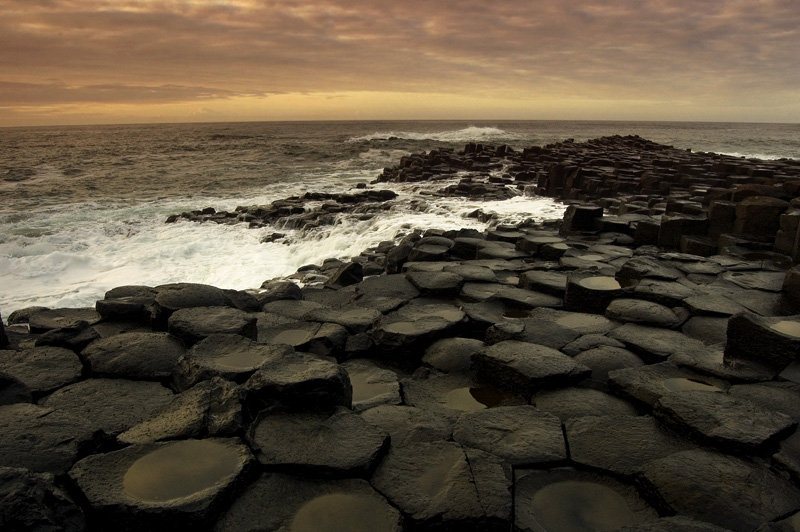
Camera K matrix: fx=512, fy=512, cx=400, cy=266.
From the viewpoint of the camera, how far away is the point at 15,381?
117 inches

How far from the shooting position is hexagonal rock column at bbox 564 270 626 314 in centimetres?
456

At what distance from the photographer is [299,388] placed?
2.68 m

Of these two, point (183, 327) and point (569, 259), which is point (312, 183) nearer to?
point (569, 259)

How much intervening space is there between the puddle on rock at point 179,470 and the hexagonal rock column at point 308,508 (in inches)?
6.7

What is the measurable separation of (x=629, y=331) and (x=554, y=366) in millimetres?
1074

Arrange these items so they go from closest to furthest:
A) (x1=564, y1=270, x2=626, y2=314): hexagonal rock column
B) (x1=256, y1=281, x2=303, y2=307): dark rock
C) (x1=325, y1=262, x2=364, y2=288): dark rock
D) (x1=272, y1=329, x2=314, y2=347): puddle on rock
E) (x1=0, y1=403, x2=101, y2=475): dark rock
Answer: (x1=0, y1=403, x2=101, y2=475): dark rock, (x1=272, y1=329, x2=314, y2=347): puddle on rock, (x1=564, y1=270, x2=626, y2=314): hexagonal rock column, (x1=256, y1=281, x2=303, y2=307): dark rock, (x1=325, y1=262, x2=364, y2=288): dark rock

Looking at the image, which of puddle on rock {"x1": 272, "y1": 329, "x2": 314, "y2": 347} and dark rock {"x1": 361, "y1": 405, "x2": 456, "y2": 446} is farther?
puddle on rock {"x1": 272, "y1": 329, "x2": 314, "y2": 347}

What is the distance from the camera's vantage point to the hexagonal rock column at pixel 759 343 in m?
3.29

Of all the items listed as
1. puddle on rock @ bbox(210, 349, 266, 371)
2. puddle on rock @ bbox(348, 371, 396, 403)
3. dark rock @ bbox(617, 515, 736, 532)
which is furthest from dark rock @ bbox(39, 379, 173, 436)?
dark rock @ bbox(617, 515, 736, 532)

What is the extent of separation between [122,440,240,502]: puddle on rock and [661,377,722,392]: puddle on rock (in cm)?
251

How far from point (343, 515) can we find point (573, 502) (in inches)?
40.5

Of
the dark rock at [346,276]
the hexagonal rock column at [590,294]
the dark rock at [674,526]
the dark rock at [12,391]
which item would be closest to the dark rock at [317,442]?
the dark rock at [674,526]

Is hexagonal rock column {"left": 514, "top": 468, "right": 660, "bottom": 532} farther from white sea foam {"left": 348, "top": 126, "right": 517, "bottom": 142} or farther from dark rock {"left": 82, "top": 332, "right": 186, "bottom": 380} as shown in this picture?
white sea foam {"left": 348, "top": 126, "right": 517, "bottom": 142}

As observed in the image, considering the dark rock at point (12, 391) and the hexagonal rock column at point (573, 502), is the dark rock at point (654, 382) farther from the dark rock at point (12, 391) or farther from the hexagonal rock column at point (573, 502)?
the dark rock at point (12, 391)
